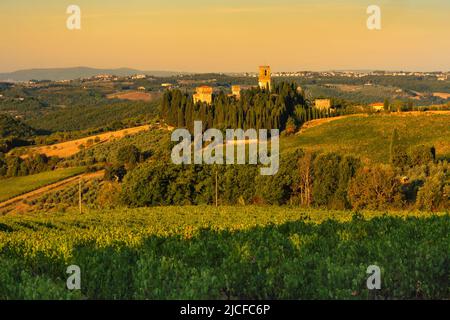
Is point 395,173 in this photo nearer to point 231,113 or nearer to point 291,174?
point 291,174

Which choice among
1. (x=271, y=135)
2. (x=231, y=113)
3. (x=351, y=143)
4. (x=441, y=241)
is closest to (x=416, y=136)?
(x=351, y=143)

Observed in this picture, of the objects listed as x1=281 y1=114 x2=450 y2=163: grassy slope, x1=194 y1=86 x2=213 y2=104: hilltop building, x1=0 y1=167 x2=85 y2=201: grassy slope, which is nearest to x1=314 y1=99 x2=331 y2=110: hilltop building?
x1=281 y1=114 x2=450 y2=163: grassy slope

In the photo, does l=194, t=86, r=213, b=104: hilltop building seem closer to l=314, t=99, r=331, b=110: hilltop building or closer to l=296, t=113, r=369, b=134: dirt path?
l=314, t=99, r=331, b=110: hilltop building

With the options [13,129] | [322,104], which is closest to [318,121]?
[322,104]

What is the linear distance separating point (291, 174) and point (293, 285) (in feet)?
154

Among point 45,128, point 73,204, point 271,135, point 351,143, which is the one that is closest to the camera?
point 73,204

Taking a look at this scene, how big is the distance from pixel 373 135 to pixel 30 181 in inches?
1944

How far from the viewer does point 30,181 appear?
272ft

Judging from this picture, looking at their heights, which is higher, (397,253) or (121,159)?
(397,253)

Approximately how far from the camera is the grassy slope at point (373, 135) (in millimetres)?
79312

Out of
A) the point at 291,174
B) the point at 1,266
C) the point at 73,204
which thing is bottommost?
the point at 73,204

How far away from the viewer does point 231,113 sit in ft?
332

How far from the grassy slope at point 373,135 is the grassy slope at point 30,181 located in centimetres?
3051

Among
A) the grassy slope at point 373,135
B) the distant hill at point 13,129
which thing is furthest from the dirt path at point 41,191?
the distant hill at point 13,129
